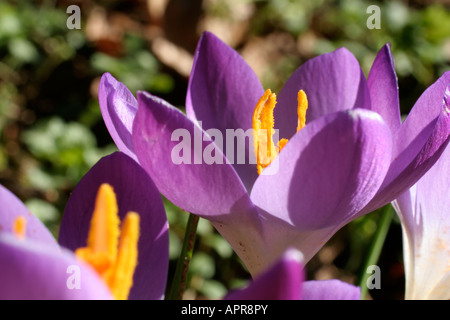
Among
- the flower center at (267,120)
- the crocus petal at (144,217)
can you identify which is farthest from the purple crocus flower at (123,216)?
the flower center at (267,120)

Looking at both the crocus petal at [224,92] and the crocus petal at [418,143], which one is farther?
the crocus petal at [224,92]

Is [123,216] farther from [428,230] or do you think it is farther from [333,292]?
[428,230]

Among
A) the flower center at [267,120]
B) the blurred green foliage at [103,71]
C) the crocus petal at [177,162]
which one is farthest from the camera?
the blurred green foliage at [103,71]

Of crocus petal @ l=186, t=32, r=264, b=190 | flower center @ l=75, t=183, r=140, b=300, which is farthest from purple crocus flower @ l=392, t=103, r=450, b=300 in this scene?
flower center @ l=75, t=183, r=140, b=300

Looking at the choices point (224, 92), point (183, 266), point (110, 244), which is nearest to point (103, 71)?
point (224, 92)

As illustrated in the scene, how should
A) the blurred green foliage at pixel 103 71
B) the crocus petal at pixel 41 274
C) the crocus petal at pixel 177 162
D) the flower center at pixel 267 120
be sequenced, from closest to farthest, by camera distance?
1. the crocus petal at pixel 41 274
2. the crocus petal at pixel 177 162
3. the flower center at pixel 267 120
4. the blurred green foliage at pixel 103 71

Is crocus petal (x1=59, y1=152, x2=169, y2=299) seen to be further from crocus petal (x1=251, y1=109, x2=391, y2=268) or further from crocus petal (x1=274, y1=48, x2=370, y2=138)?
crocus petal (x1=274, y1=48, x2=370, y2=138)

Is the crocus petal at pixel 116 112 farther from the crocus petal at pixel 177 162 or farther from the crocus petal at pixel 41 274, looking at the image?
the crocus petal at pixel 41 274
